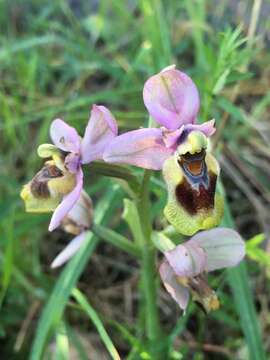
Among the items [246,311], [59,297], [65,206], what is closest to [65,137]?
[65,206]

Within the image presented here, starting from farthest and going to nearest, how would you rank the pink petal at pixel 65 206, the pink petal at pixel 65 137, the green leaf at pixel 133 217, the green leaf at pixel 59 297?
the green leaf at pixel 59 297, the green leaf at pixel 133 217, the pink petal at pixel 65 137, the pink petal at pixel 65 206

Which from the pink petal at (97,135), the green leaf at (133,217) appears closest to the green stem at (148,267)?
the green leaf at (133,217)

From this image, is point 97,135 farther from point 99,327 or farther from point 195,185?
point 99,327

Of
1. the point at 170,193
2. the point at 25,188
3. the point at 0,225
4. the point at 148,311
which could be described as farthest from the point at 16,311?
the point at 170,193

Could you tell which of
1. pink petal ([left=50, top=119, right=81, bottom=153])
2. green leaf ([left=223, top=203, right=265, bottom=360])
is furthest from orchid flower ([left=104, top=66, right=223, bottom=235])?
green leaf ([left=223, top=203, right=265, bottom=360])

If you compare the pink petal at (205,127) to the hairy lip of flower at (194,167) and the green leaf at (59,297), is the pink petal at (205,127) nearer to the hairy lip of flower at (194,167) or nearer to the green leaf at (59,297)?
the hairy lip of flower at (194,167)

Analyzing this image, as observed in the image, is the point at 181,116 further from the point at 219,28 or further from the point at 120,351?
the point at 219,28
